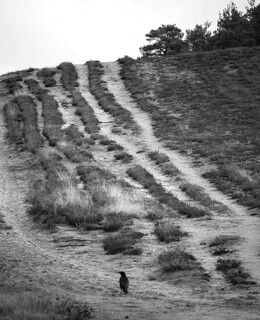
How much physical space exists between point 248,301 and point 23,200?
12654 millimetres

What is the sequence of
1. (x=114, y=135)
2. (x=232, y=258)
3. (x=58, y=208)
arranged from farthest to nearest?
(x=114, y=135) < (x=58, y=208) < (x=232, y=258)

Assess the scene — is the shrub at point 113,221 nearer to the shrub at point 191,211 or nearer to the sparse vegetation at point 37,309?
the shrub at point 191,211

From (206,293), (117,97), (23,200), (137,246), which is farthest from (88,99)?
(206,293)

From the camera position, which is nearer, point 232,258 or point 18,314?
point 18,314

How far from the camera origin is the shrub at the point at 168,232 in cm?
1539

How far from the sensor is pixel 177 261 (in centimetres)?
1291

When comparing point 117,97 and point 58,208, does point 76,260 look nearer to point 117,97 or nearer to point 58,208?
point 58,208

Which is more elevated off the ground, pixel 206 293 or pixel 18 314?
pixel 18 314

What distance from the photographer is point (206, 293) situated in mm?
11039

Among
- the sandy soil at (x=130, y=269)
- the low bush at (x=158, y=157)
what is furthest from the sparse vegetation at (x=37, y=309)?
the low bush at (x=158, y=157)

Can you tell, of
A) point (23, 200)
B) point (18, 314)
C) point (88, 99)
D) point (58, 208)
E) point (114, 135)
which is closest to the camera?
point (18, 314)

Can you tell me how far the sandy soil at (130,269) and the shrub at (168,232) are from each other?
24cm

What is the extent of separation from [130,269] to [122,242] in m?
1.88

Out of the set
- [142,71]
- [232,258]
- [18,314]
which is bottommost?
[232,258]
